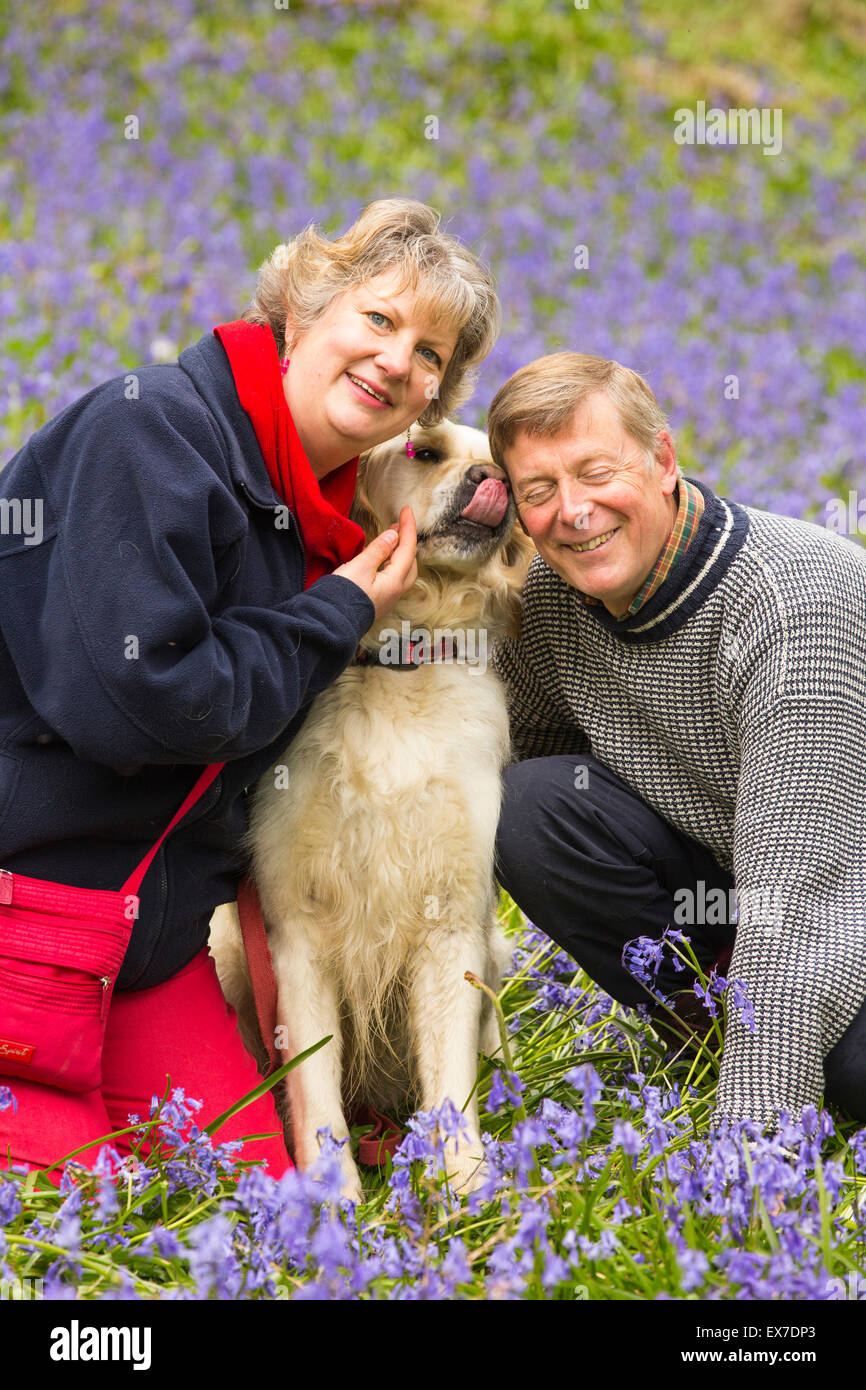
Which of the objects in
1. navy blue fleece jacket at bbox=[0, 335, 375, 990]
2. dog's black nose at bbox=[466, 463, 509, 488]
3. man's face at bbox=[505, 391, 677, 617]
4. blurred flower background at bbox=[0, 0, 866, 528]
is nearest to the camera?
navy blue fleece jacket at bbox=[0, 335, 375, 990]

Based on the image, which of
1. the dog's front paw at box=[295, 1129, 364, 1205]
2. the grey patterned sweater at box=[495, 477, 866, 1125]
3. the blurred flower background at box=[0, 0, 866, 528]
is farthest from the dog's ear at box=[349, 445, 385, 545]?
the blurred flower background at box=[0, 0, 866, 528]

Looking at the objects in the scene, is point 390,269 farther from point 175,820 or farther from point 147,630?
point 175,820

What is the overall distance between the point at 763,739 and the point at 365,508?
1.01m

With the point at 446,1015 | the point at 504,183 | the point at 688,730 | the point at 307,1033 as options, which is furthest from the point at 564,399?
the point at 504,183

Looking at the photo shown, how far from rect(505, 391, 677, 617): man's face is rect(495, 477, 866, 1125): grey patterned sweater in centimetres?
11

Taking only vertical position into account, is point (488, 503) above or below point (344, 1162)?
above

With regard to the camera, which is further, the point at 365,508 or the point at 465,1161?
the point at 365,508

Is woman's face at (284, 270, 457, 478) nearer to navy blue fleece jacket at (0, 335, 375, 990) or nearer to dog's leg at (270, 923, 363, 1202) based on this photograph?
navy blue fleece jacket at (0, 335, 375, 990)

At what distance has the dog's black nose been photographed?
308cm

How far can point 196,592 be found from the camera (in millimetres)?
2404

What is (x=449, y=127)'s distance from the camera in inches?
354
